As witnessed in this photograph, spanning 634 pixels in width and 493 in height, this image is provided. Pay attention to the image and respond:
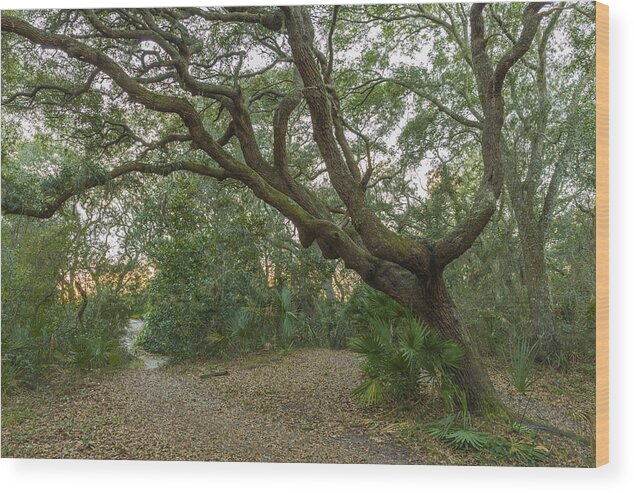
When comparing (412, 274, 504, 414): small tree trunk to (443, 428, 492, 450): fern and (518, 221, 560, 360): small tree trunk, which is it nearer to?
(443, 428, 492, 450): fern

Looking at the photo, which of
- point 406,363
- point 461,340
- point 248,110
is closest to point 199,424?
point 406,363

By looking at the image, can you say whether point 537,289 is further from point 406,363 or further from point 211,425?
point 211,425

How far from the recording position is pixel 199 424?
3.93m

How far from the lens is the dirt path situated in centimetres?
374

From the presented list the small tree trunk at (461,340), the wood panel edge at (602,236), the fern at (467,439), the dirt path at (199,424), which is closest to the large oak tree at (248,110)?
the small tree trunk at (461,340)

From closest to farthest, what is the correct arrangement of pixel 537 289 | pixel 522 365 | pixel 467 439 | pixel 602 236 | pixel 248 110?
pixel 602 236 < pixel 467 439 < pixel 522 365 < pixel 537 289 < pixel 248 110

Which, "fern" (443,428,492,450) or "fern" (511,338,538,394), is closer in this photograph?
"fern" (443,428,492,450)

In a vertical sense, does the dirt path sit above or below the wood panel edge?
below

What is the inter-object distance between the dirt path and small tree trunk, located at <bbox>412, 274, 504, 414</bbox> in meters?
0.62

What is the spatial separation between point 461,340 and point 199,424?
6.92ft

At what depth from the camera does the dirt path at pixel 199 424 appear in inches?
147

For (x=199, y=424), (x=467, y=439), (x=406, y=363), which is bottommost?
(x=199, y=424)

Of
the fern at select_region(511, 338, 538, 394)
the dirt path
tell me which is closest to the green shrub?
the dirt path

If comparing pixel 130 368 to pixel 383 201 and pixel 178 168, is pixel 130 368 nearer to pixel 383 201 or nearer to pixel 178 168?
pixel 178 168
